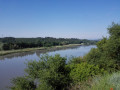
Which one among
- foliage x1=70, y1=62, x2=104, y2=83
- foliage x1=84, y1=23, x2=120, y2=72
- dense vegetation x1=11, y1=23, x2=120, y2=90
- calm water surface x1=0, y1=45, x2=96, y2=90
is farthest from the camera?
calm water surface x1=0, y1=45, x2=96, y2=90

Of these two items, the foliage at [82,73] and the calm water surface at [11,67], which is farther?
the calm water surface at [11,67]

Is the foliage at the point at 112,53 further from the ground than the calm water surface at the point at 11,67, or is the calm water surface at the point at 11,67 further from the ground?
the foliage at the point at 112,53

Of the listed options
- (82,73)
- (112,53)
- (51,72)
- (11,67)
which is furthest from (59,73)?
(11,67)

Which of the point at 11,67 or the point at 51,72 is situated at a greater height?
the point at 51,72

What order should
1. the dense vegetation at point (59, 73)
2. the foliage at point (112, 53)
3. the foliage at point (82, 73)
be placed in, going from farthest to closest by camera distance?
the foliage at point (112, 53), the foliage at point (82, 73), the dense vegetation at point (59, 73)

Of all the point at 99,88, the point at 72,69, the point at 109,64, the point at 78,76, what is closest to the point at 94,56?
the point at 109,64

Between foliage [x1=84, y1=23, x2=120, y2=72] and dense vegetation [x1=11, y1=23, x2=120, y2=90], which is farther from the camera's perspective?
foliage [x1=84, y1=23, x2=120, y2=72]

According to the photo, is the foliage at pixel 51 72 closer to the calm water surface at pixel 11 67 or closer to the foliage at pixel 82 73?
the foliage at pixel 82 73

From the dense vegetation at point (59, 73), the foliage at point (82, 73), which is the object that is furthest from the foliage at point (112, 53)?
the foliage at point (82, 73)

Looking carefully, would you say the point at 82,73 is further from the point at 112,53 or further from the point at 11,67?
the point at 11,67

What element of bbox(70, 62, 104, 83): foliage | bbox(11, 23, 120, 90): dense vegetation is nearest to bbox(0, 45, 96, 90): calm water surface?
bbox(11, 23, 120, 90): dense vegetation

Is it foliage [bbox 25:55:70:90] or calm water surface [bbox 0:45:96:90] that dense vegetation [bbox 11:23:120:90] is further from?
calm water surface [bbox 0:45:96:90]

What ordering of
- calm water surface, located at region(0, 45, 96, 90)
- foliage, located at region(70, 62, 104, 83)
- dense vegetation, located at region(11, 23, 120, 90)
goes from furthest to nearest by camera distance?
1. calm water surface, located at region(0, 45, 96, 90)
2. foliage, located at region(70, 62, 104, 83)
3. dense vegetation, located at region(11, 23, 120, 90)

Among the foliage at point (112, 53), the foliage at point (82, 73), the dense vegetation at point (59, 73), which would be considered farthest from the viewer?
the foliage at point (112, 53)
